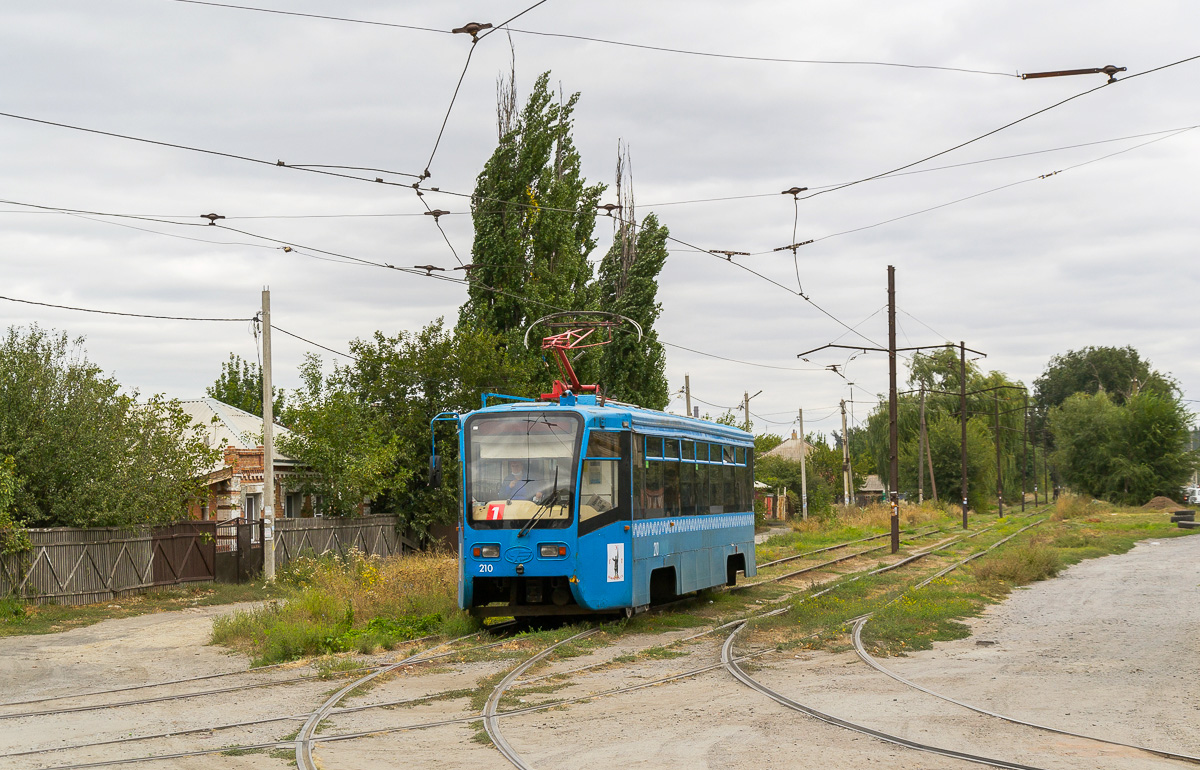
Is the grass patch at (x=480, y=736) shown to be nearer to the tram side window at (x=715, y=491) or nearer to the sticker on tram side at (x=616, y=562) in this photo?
the sticker on tram side at (x=616, y=562)

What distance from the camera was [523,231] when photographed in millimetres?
34125

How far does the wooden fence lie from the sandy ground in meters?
5.16

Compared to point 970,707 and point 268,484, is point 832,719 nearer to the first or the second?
point 970,707

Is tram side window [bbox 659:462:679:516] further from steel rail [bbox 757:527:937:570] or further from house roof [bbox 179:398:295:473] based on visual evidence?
house roof [bbox 179:398:295:473]

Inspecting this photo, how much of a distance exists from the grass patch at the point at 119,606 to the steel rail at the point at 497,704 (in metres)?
9.49

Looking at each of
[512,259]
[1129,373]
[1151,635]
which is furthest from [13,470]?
[1129,373]

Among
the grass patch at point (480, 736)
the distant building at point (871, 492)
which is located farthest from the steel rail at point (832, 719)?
the distant building at point (871, 492)

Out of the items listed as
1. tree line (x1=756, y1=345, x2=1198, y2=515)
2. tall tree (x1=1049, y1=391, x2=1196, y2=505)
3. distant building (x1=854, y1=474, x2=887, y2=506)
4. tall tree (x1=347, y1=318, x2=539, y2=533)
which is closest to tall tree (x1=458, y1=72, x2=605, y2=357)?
tall tree (x1=347, y1=318, x2=539, y2=533)

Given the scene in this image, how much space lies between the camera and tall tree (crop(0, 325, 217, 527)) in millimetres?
22125

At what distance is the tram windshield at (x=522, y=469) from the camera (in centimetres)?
1541

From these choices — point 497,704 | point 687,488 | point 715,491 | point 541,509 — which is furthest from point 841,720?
point 715,491

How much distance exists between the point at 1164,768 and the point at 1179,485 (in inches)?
2919

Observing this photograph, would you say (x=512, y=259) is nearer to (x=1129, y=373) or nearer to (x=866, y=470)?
(x=866, y=470)

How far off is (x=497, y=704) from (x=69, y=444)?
15638 millimetres
